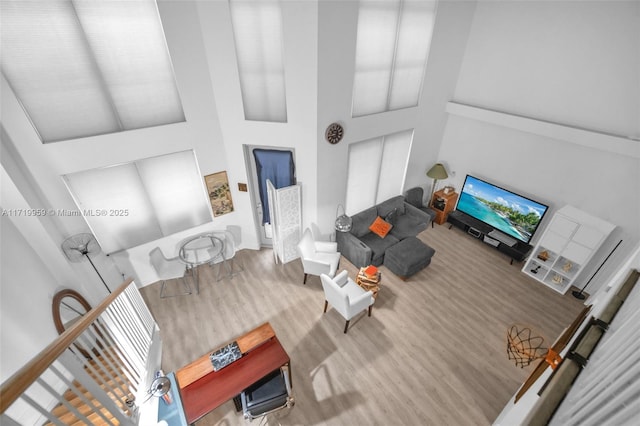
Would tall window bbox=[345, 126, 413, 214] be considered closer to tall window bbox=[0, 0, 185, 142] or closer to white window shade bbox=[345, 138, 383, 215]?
white window shade bbox=[345, 138, 383, 215]

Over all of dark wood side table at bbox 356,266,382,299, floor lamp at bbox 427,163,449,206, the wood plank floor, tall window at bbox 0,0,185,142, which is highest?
tall window at bbox 0,0,185,142

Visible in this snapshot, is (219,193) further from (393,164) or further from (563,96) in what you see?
(563,96)

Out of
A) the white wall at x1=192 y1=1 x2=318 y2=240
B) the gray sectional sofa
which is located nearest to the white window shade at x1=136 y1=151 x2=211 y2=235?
the white wall at x1=192 y1=1 x2=318 y2=240

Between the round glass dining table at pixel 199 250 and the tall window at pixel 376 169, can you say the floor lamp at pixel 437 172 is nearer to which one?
the tall window at pixel 376 169

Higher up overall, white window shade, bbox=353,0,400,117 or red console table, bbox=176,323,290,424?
white window shade, bbox=353,0,400,117

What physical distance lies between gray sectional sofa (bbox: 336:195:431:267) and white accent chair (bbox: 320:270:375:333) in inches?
35.5

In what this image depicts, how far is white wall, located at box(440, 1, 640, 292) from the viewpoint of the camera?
4.31 meters

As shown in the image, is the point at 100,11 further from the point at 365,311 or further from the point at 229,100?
the point at 365,311

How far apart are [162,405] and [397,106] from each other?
5.97 m

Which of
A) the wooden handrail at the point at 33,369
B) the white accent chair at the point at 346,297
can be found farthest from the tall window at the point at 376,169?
the wooden handrail at the point at 33,369

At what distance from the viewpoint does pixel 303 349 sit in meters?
4.29

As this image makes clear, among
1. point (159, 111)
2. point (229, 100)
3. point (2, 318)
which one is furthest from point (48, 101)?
point (2, 318)

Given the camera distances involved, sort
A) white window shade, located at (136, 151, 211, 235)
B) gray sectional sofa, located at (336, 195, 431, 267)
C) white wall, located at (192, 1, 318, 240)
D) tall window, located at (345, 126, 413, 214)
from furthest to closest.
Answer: tall window, located at (345, 126, 413, 214) → gray sectional sofa, located at (336, 195, 431, 267) → white window shade, located at (136, 151, 211, 235) → white wall, located at (192, 1, 318, 240)

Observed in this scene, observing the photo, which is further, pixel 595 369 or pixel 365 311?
pixel 365 311
